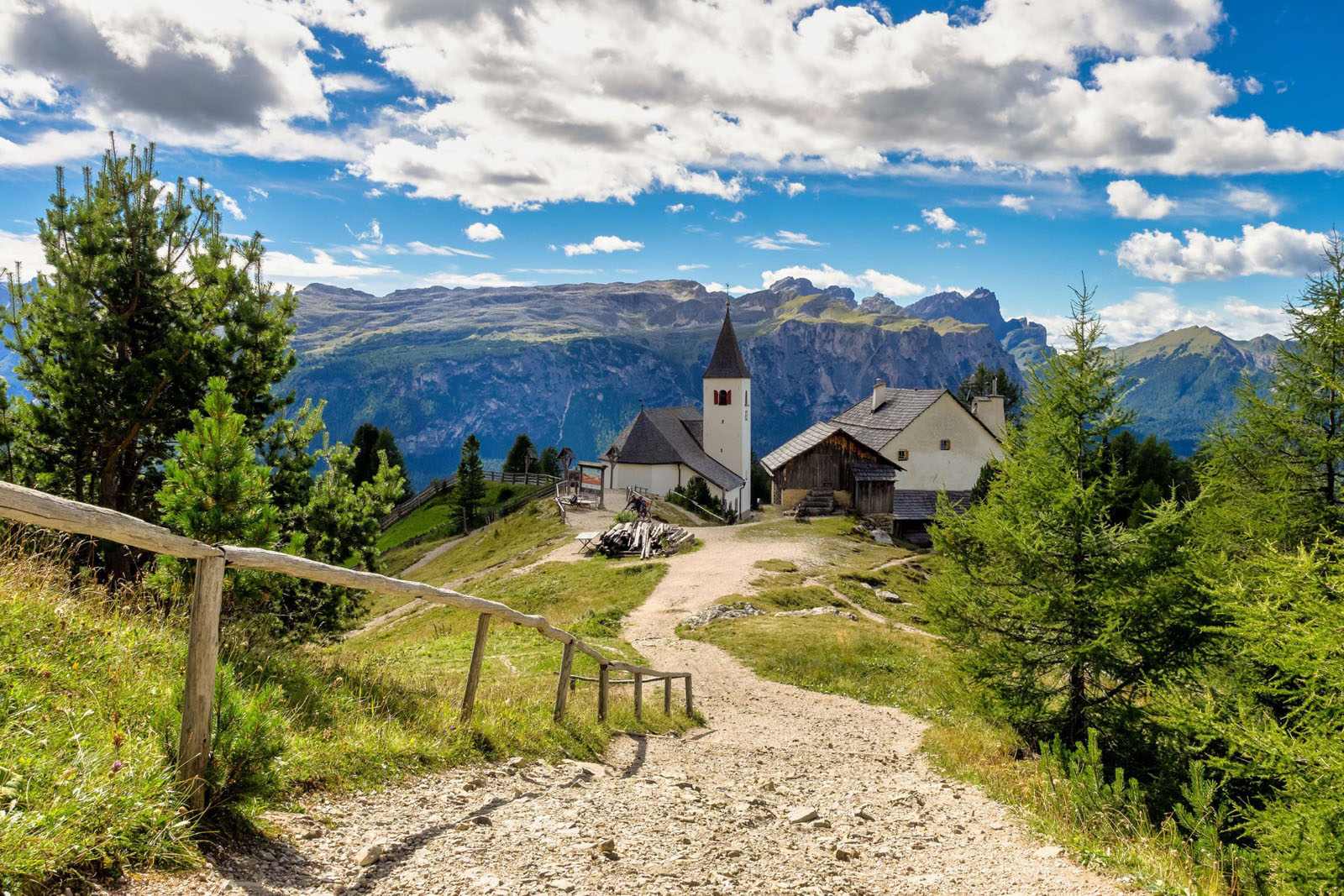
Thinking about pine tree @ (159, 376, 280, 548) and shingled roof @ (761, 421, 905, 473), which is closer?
pine tree @ (159, 376, 280, 548)

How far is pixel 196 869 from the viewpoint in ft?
13.2

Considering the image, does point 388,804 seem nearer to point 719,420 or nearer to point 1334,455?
point 1334,455

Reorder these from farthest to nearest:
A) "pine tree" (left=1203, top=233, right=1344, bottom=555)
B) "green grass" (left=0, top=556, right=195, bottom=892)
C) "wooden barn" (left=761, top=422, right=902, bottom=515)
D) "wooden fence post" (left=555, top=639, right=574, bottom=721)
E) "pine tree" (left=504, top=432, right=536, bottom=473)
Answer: "pine tree" (left=504, top=432, right=536, bottom=473) → "wooden barn" (left=761, top=422, right=902, bottom=515) → "pine tree" (left=1203, top=233, right=1344, bottom=555) → "wooden fence post" (left=555, top=639, right=574, bottom=721) → "green grass" (left=0, top=556, right=195, bottom=892)

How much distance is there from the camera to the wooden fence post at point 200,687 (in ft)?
14.5

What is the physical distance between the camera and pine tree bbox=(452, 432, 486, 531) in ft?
197

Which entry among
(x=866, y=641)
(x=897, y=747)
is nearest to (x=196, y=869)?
(x=897, y=747)

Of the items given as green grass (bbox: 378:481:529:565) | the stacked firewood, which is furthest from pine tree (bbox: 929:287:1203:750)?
green grass (bbox: 378:481:529:565)

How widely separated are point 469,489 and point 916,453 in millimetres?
34950

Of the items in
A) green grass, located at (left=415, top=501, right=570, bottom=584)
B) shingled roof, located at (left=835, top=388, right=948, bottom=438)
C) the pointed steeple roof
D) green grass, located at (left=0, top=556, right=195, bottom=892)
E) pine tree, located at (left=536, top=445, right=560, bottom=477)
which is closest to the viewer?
green grass, located at (left=0, top=556, right=195, bottom=892)

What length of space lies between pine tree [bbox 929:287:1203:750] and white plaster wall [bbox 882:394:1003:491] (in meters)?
39.7

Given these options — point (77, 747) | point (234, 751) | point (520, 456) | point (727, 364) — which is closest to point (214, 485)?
point (77, 747)

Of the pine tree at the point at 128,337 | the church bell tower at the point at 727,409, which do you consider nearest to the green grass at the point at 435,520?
the church bell tower at the point at 727,409

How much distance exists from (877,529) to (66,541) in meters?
41.0

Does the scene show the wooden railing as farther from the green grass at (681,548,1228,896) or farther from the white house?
the white house
